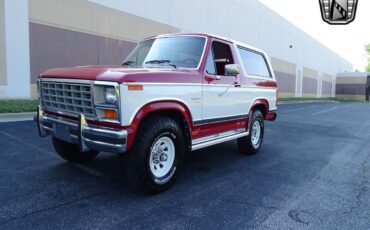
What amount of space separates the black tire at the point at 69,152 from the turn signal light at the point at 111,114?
183 cm

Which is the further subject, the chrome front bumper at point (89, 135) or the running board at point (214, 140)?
the running board at point (214, 140)

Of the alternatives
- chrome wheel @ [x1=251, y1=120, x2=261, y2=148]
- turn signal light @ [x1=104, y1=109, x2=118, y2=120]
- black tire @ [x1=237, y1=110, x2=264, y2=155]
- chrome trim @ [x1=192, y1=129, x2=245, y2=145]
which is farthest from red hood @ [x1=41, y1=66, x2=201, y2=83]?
chrome wheel @ [x1=251, y1=120, x2=261, y2=148]

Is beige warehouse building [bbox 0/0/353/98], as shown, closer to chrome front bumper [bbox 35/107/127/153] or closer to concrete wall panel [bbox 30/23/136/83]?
concrete wall panel [bbox 30/23/136/83]

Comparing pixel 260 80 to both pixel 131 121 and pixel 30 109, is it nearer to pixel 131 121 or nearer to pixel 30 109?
pixel 131 121

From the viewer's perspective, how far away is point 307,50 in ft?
160

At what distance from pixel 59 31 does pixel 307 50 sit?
4271 centimetres

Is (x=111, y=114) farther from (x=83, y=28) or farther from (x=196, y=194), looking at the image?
(x=83, y=28)

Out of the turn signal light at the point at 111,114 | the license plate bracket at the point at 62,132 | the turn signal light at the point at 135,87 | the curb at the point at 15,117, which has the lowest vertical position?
the curb at the point at 15,117

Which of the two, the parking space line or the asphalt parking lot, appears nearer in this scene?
the asphalt parking lot

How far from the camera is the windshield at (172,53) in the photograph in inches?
198

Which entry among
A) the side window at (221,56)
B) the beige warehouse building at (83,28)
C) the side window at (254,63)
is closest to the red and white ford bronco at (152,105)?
the side window at (221,56)

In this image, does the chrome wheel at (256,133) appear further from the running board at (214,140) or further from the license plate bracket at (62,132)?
the license plate bracket at (62,132)

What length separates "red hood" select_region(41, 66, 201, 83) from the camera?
370 cm

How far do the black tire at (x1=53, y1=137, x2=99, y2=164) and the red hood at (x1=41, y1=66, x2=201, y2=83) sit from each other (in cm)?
121
